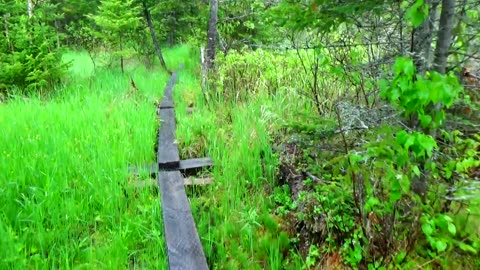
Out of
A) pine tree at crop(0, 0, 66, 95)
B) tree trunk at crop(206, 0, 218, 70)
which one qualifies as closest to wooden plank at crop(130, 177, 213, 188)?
tree trunk at crop(206, 0, 218, 70)

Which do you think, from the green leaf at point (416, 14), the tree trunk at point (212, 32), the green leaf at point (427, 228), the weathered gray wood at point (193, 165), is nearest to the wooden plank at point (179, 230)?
the weathered gray wood at point (193, 165)

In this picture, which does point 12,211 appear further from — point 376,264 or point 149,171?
point 376,264

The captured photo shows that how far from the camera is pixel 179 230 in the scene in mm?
2799

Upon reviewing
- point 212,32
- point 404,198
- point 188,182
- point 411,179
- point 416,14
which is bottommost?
point 188,182

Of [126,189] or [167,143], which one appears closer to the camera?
[126,189]

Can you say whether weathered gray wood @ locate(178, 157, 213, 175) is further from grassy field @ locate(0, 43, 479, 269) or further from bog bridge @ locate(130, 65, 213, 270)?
grassy field @ locate(0, 43, 479, 269)

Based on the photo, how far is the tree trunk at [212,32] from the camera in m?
8.02

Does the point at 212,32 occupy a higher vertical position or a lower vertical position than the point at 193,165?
higher

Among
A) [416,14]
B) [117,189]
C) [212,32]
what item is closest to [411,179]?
[416,14]

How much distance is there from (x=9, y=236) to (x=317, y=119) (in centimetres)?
237

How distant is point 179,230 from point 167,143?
2086 mm

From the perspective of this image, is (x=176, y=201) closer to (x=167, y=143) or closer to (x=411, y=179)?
(x=167, y=143)

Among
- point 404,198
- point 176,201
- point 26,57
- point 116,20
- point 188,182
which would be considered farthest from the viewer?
point 116,20

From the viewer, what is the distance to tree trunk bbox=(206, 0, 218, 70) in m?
8.02
